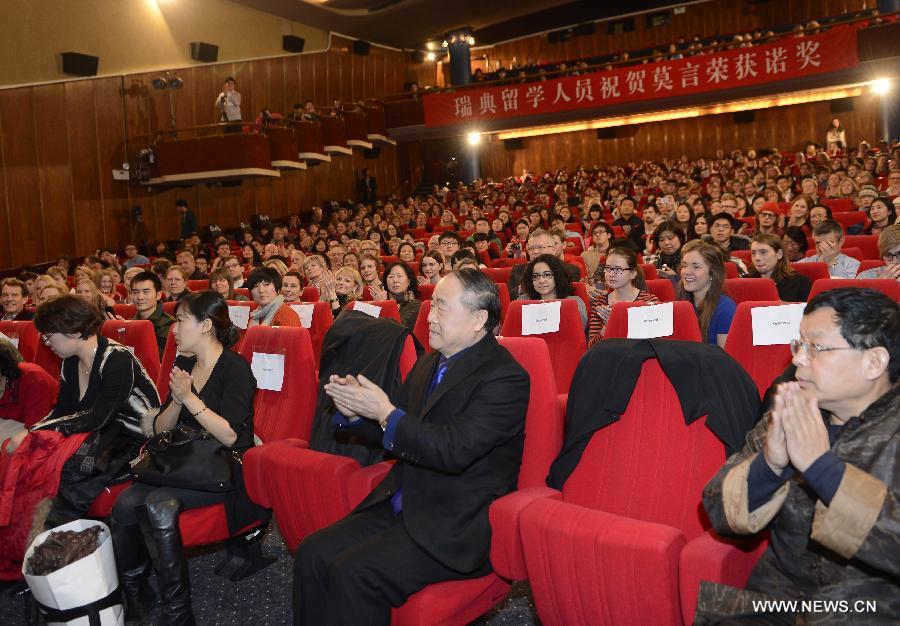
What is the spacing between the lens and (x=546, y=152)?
71.6 feet

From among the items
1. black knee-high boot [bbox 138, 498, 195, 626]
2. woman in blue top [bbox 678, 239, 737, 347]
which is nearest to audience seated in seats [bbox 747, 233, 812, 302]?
woman in blue top [bbox 678, 239, 737, 347]

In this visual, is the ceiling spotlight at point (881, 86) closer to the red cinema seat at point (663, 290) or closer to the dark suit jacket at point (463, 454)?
the red cinema seat at point (663, 290)

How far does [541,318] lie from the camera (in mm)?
3750

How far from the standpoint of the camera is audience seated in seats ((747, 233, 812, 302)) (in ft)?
14.1

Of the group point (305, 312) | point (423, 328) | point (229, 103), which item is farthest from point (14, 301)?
point (229, 103)

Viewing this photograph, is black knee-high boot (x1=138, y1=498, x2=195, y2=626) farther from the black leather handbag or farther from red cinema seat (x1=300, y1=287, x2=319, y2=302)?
red cinema seat (x1=300, y1=287, x2=319, y2=302)

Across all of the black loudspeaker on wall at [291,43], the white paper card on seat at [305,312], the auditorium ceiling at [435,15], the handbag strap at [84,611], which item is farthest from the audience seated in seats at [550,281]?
the black loudspeaker on wall at [291,43]

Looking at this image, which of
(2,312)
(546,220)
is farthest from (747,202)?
(2,312)

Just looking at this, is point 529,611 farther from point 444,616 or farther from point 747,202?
point 747,202

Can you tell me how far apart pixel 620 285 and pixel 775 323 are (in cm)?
123

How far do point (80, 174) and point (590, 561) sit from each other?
44.0 feet

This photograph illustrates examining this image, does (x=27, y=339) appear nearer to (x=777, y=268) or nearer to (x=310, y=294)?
(x=310, y=294)

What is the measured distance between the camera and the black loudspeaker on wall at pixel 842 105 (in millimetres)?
18078

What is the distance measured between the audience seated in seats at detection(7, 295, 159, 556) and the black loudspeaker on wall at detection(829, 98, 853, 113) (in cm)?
1844
